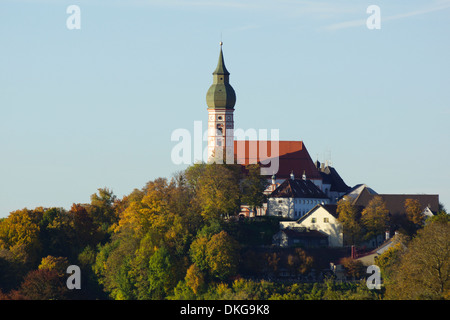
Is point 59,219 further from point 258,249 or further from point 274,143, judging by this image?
point 274,143

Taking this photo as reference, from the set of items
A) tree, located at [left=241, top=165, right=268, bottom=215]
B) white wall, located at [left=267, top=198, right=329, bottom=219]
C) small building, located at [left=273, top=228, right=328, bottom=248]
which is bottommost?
small building, located at [left=273, top=228, right=328, bottom=248]

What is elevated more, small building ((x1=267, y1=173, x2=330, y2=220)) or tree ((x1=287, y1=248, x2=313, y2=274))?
small building ((x1=267, y1=173, x2=330, y2=220))

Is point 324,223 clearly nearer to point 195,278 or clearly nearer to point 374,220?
point 374,220

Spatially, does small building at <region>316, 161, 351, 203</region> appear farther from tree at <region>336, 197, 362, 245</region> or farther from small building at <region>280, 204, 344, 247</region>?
tree at <region>336, 197, 362, 245</region>

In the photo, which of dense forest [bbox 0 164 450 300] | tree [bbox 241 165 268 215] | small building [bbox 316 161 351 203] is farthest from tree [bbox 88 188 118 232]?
small building [bbox 316 161 351 203]

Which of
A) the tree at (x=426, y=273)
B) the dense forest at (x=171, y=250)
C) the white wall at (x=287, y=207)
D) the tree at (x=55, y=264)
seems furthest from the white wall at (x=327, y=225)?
the tree at (x=426, y=273)

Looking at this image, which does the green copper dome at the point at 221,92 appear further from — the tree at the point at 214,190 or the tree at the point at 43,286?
the tree at the point at 43,286

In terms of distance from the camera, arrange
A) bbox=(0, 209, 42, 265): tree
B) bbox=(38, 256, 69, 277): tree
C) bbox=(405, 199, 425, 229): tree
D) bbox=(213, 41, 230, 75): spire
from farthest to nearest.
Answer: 1. bbox=(213, 41, 230, 75): spire
2. bbox=(405, 199, 425, 229): tree
3. bbox=(0, 209, 42, 265): tree
4. bbox=(38, 256, 69, 277): tree
